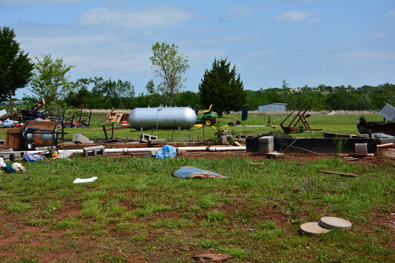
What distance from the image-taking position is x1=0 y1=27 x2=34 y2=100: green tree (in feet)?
157

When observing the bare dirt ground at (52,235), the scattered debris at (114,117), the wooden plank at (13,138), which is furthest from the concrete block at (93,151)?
the scattered debris at (114,117)

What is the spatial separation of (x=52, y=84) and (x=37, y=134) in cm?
2719

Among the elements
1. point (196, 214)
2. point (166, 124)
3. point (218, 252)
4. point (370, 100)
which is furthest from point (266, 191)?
point (370, 100)

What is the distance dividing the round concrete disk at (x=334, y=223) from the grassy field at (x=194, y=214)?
0.09 m

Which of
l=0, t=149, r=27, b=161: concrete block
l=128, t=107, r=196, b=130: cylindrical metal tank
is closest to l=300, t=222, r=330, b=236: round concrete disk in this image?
l=0, t=149, r=27, b=161: concrete block

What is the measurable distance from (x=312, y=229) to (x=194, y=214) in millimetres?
1675

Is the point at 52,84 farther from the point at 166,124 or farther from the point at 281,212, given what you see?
the point at 281,212

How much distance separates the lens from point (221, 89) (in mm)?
49375

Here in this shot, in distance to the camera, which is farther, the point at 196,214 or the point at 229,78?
the point at 229,78

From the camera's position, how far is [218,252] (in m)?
3.90

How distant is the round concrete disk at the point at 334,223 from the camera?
4340mm

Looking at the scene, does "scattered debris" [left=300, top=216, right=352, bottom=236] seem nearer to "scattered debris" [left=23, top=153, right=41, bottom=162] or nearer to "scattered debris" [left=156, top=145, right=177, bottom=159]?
"scattered debris" [left=156, top=145, right=177, bottom=159]

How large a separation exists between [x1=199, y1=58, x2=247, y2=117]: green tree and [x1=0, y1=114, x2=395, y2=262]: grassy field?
41.8 metres

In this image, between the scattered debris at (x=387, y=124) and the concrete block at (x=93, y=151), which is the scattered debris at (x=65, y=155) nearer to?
the concrete block at (x=93, y=151)
